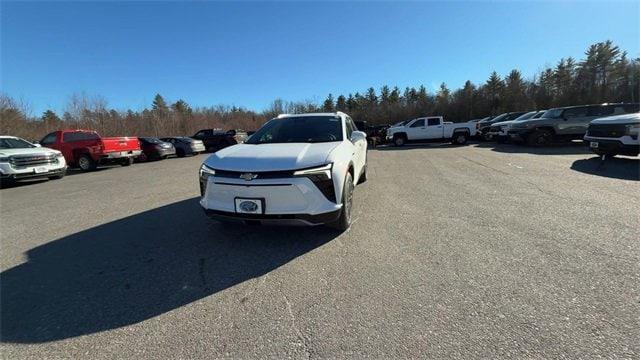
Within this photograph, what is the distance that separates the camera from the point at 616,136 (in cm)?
924

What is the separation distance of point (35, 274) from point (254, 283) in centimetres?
247

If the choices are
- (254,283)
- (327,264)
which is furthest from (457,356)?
(254,283)

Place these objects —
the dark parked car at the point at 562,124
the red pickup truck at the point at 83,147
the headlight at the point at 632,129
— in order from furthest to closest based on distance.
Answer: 1. the dark parked car at the point at 562,124
2. the red pickup truck at the point at 83,147
3. the headlight at the point at 632,129

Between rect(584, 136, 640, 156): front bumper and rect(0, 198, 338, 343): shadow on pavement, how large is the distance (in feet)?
31.5

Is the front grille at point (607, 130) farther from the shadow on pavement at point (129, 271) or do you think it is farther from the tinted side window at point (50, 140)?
the tinted side window at point (50, 140)

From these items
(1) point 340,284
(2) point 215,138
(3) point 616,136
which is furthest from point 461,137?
(1) point 340,284

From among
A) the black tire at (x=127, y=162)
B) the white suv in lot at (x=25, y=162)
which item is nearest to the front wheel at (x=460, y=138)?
the black tire at (x=127, y=162)

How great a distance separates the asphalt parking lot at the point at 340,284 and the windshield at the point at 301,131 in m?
1.40

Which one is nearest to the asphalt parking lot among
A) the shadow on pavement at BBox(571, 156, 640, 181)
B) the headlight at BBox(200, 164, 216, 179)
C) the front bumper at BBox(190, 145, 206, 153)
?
the headlight at BBox(200, 164, 216, 179)

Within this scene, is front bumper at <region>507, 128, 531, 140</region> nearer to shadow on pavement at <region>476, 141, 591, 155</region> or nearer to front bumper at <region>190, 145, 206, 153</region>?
Result: shadow on pavement at <region>476, 141, 591, 155</region>

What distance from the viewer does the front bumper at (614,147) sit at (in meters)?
8.91

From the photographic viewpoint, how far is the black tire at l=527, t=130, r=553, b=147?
51.3 feet

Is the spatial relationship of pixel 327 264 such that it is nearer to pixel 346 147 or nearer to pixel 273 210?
pixel 273 210

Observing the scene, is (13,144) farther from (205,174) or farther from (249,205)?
(249,205)
